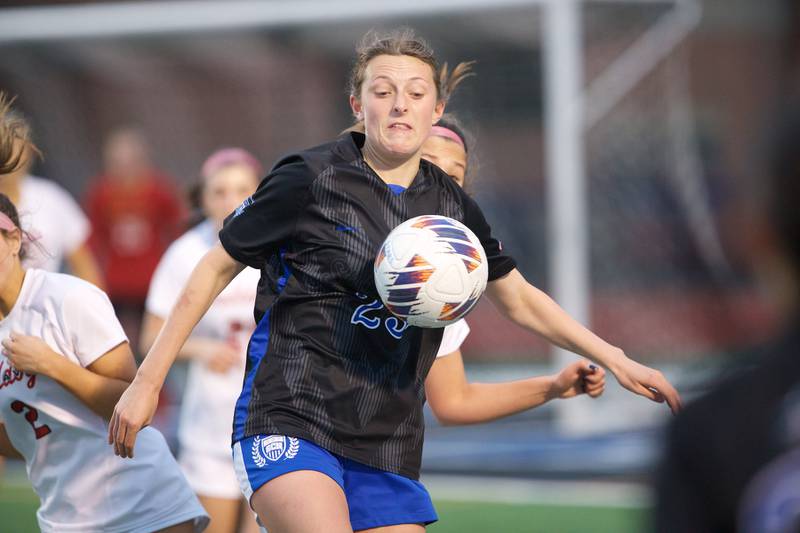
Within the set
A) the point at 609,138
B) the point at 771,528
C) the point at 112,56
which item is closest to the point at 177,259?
the point at 771,528

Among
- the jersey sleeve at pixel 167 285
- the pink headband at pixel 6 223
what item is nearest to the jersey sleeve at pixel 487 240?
the pink headband at pixel 6 223

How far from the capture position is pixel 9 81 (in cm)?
1438

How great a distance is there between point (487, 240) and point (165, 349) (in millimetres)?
1107

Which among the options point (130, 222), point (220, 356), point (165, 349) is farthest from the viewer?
point (130, 222)

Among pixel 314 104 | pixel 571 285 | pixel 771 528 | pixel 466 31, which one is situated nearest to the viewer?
pixel 771 528

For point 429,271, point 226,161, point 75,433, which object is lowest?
point 75,433

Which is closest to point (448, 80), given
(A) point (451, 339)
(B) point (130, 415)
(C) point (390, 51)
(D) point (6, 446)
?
(C) point (390, 51)

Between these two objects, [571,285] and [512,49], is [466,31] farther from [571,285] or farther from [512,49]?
[571,285]

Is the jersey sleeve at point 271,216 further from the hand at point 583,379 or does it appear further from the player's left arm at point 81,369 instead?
the hand at point 583,379

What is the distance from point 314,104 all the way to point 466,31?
5.52 meters

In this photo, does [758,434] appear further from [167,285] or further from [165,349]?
[167,285]

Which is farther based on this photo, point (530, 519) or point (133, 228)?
point (133, 228)

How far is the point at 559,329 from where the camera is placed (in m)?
3.94

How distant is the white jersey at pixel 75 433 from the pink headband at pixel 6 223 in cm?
18
